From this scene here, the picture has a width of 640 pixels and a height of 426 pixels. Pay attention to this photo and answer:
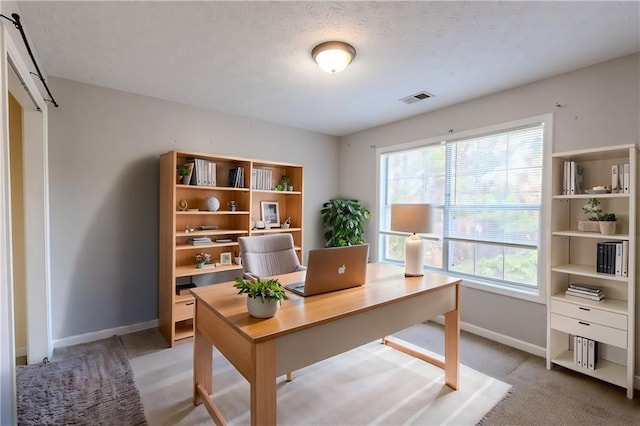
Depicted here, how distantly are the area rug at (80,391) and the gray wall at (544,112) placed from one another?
3.12 metres

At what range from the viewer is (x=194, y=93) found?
3.19 m

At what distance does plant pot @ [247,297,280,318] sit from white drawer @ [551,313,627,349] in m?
2.40

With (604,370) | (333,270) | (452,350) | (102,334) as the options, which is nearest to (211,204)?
(102,334)

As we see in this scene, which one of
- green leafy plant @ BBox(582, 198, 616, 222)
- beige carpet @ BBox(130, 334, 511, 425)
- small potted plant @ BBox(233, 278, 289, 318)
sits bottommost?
beige carpet @ BBox(130, 334, 511, 425)

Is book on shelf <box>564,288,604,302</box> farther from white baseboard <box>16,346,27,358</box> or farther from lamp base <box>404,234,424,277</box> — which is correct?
white baseboard <box>16,346,27,358</box>

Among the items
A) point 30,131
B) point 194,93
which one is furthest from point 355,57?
point 30,131

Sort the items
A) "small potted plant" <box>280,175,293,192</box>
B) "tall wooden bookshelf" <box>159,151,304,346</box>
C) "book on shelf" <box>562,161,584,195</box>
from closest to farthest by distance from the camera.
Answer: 1. "book on shelf" <box>562,161,584,195</box>
2. "tall wooden bookshelf" <box>159,151,304,346</box>
3. "small potted plant" <box>280,175,293,192</box>

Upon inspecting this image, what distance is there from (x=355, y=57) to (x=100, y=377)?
10.2 feet

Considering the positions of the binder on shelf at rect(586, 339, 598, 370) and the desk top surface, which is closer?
the desk top surface

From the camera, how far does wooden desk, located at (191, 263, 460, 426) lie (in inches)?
53.5

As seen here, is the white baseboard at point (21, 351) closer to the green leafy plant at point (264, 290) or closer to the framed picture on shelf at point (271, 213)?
the framed picture on shelf at point (271, 213)

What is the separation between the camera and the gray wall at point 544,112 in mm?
2393

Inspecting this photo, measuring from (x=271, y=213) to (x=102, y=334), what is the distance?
2171 mm

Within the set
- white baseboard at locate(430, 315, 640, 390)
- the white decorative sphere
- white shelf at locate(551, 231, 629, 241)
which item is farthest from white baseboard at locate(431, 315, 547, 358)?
the white decorative sphere
